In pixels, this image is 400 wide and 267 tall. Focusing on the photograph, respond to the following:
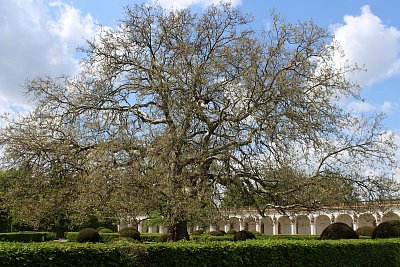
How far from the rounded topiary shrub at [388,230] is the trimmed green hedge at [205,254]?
4.50m

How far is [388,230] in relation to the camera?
831 inches

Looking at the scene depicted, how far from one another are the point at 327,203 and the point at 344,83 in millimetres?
4625

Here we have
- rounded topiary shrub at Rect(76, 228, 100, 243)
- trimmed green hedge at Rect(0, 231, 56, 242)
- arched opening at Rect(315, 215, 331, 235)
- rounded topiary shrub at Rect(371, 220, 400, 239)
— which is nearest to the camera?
rounded topiary shrub at Rect(371, 220, 400, 239)

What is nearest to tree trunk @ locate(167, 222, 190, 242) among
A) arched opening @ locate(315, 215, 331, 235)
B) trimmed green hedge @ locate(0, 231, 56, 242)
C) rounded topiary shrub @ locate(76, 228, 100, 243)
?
rounded topiary shrub @ locate(76, 228, 100, 243)

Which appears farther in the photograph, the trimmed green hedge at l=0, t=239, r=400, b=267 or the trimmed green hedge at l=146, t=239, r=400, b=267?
the trimmed green hedge at l=146, t=239, r=400, b=267

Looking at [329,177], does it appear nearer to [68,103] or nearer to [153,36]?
[153,36]

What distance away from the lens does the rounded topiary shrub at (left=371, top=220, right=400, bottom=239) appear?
2091 cm

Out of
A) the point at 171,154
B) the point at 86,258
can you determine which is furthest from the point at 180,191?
the point at 86,258

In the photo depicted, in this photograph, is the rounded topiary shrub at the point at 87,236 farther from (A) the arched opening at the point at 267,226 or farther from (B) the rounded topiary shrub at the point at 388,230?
(A) the arched opening at the point at 267,226

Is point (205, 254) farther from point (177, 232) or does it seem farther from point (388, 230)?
point (388, 230)

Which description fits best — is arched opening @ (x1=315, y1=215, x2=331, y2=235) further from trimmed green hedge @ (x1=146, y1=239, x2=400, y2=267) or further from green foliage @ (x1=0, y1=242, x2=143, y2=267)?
green foliage @ (x1=0, y1=242, x2=143, y2=267)

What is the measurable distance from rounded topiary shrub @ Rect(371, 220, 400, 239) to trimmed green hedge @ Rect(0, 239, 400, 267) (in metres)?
4.50

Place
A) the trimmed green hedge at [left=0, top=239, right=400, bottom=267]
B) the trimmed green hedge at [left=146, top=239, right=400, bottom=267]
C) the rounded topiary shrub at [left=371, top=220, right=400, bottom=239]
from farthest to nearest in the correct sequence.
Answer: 1. the rounded topiary shrub at [left=371, top=220, right=400, bottom=239]
2. the trimmed green hedge at [left=146, top=239, right=400, bottom=267]
3. the trimmed green hedge at [left=0, top=239, right=400, bottom=267]

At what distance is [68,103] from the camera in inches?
701
